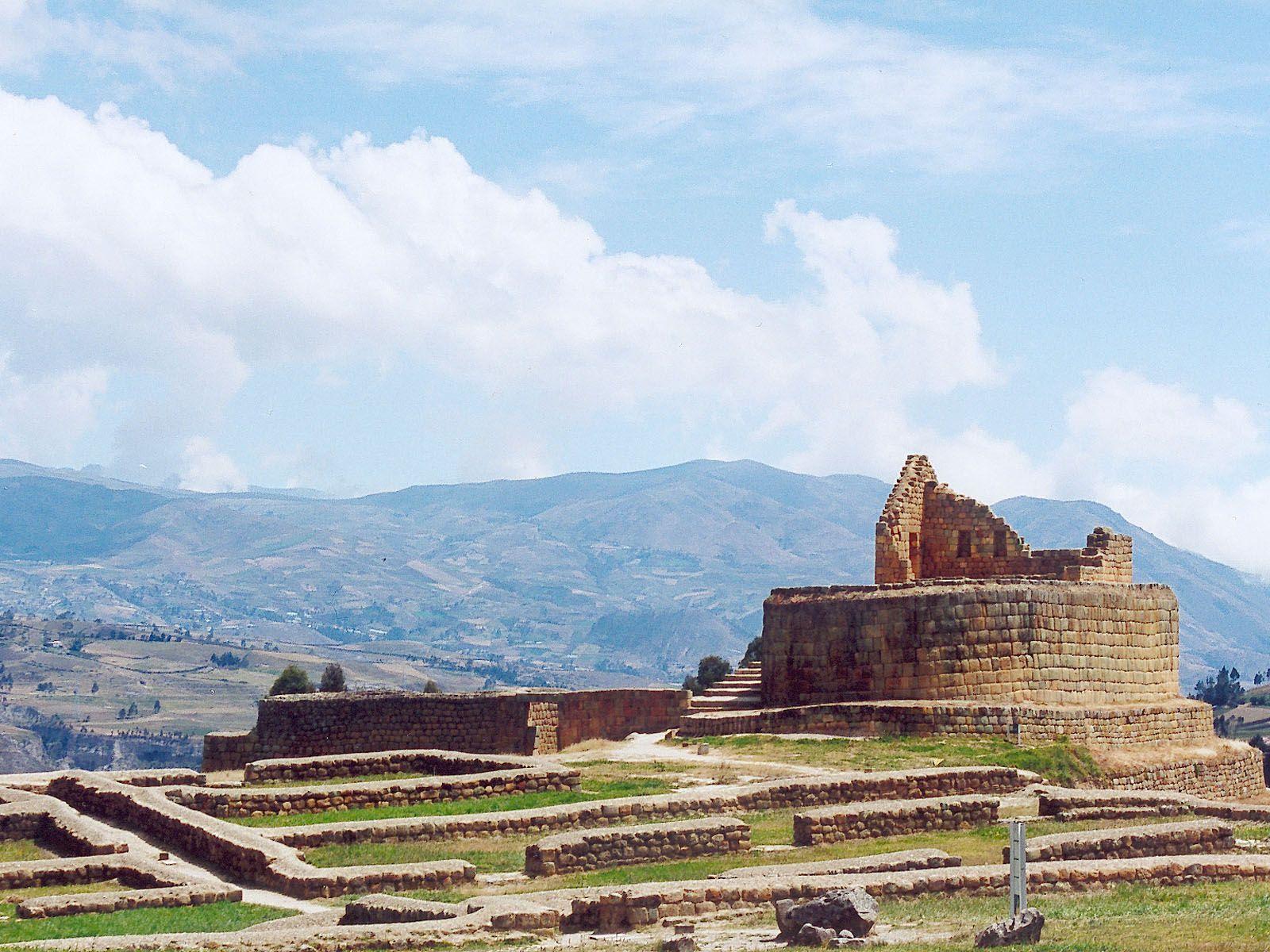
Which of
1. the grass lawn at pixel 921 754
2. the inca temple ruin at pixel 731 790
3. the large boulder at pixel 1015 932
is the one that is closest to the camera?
the large boulder at pixel 1015 932

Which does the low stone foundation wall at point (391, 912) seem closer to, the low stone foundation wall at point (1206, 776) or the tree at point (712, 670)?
the low stone foundation wall at point (1206, 776)

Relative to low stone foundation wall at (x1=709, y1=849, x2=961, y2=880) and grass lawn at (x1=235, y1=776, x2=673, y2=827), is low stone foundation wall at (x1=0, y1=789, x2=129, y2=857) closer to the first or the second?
grass lawn at (x1=235, y1=776, x2=673, y2=827)

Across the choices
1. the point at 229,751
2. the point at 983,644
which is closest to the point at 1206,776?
the point at 983,644

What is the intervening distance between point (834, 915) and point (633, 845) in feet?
19.2

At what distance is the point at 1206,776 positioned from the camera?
117 ft

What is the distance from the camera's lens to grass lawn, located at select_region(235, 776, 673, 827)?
27266 millimetres

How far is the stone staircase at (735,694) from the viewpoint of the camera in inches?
1581

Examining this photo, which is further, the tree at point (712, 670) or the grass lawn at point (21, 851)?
the tree at point (712, 670)

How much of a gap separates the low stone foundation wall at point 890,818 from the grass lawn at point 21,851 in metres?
10.3

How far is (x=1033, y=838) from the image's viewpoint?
21.6m

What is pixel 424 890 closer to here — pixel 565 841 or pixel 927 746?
pixel 565 841

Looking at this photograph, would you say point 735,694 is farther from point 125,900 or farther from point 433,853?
point 125,900

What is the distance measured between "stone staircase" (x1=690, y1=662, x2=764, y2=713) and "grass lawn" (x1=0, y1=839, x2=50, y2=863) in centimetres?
1559

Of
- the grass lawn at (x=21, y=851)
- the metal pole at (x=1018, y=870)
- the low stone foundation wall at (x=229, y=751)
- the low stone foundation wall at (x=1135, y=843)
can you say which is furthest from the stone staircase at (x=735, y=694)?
the metal pole at (x=1018, y=870)
